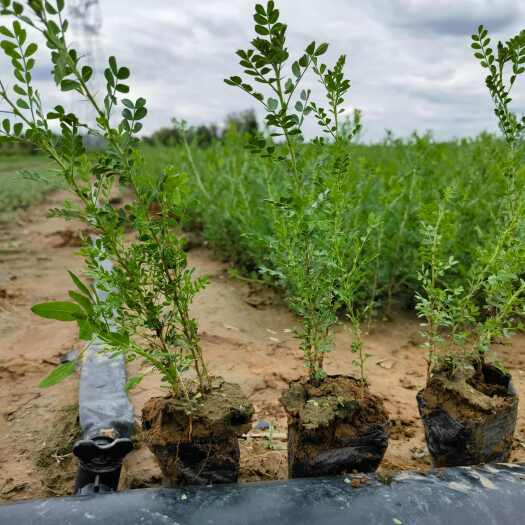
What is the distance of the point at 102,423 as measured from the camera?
2197mm

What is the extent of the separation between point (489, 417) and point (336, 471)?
1.72 ft

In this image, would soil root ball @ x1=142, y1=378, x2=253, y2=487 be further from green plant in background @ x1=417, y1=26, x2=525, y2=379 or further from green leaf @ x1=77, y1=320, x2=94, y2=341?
green plant in background @ x1=417, y1=26, x2=525, y2=379

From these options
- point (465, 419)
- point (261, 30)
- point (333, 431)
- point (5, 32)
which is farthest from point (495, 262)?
point (5, 32)

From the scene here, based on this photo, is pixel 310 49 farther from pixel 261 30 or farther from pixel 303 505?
pixel 303 505

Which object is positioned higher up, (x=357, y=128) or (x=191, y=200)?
(x=357, y=128)

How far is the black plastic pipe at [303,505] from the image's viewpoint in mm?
1534

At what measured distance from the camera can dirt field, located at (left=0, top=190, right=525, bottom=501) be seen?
2082 mm

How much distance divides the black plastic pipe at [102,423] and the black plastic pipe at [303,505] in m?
0.25

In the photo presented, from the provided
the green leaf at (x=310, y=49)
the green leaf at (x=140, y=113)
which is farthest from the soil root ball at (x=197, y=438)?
the green leaf at (x=310, y=49)

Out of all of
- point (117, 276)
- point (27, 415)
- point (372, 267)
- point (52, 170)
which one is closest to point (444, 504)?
point (117, 276)

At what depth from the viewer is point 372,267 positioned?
379 centimetres

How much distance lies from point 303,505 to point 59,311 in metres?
0.84

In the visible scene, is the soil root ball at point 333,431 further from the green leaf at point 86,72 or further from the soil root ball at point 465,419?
the green leaf at point 86,72

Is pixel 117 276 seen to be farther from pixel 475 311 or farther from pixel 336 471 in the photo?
pixel 475 311
